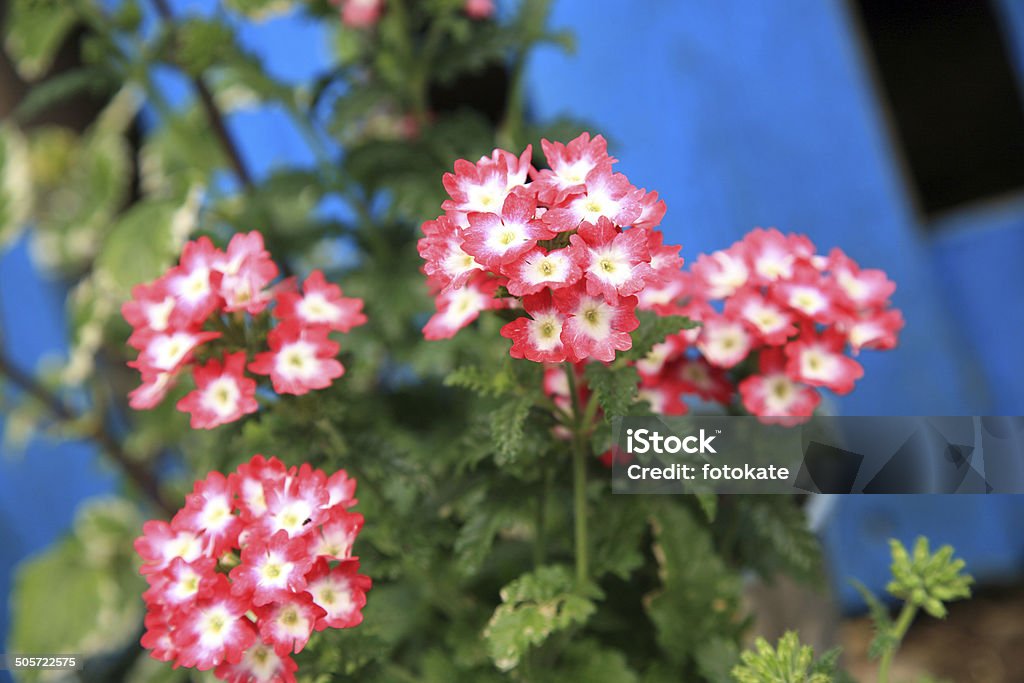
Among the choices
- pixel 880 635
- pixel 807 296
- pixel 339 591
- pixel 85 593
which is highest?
pixel 807 296

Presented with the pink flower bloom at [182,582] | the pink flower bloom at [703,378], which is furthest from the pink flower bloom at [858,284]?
the pink flower bloom at [182,582]

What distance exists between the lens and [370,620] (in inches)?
32.0


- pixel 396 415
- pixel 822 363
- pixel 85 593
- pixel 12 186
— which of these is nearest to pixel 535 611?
pixel 822 363

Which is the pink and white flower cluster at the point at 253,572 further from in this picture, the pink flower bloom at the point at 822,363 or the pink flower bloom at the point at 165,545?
the pink flower bloom at the point at 822,363

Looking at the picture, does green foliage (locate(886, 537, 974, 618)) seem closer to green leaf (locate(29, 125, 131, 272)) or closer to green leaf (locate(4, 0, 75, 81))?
green leaf (locate(4, 0, 75, 81))

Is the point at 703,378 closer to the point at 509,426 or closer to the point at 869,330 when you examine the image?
the point at 869,330

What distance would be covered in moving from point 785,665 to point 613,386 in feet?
0.79

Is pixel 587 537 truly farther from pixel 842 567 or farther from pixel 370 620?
pixel 842 567

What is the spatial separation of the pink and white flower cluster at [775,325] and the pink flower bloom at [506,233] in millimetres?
226

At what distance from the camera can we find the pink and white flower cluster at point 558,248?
0.62 meters

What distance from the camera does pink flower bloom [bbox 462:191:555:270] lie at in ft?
2.01

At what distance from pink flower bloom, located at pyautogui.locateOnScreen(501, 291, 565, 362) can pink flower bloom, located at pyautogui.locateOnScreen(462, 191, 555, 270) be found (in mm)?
41

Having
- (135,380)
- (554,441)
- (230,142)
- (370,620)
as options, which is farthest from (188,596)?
(135,380)

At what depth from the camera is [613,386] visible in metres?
0.70
